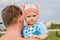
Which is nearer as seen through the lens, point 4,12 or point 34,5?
point 4,12

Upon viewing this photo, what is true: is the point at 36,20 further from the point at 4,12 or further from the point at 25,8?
the point at 4,12

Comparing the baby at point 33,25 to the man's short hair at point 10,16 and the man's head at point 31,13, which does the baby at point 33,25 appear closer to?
the man's head at point 31,13

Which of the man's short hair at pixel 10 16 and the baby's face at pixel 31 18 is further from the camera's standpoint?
the baby's face at pixel 31 18

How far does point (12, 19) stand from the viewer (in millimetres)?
1336

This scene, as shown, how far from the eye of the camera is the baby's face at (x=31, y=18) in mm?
2277

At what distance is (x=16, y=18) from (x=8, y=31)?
10cm

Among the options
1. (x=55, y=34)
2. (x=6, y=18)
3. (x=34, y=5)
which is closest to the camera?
(x=6, y=18)

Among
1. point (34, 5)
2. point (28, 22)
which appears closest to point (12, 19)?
point (28, 22)

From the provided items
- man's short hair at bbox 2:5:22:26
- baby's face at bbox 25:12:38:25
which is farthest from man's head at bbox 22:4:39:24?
man's short hair at bbox 2:5:22:26

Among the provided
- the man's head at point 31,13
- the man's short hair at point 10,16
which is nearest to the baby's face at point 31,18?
the man's head at point 31,13

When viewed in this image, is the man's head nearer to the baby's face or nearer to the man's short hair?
the baby's face

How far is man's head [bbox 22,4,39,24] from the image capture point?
228 cm

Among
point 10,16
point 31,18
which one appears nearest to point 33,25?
point 31,18

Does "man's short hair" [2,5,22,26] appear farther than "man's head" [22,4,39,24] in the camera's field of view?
No
